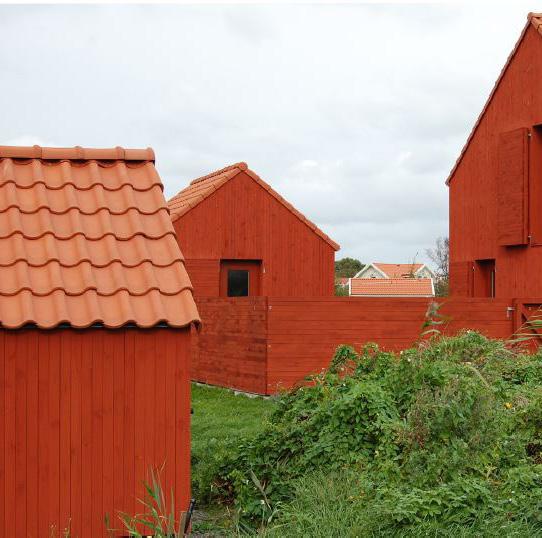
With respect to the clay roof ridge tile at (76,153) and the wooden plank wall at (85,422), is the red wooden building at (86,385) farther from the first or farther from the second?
the clay roof ridge tile at (76,153)

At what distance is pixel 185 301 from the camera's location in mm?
6766

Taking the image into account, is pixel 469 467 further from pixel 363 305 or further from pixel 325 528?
pixel 363 305

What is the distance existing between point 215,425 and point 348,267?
89496 millimetres

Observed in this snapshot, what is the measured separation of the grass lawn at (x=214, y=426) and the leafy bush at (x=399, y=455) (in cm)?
21

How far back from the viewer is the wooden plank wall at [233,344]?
57.9 feet

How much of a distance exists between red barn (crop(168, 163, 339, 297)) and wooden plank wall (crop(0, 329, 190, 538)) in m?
18.1

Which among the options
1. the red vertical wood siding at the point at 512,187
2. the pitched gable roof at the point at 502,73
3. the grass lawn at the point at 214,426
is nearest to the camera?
the grass lawn at the point at 214,426

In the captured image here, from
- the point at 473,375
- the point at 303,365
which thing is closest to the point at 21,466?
the point at 473,375

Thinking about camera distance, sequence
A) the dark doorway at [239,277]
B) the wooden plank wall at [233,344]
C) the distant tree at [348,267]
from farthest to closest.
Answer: the distant tree at [348,267] → the dark doorway at [239,277] → the wooden plank wall at [233,344]

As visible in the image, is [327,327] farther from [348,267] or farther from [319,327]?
[348,267]

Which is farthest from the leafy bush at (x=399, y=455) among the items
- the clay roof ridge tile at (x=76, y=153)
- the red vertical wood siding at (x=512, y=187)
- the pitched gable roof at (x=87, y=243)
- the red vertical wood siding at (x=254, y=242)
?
the red vertical wood siding at (x=254, y=242)

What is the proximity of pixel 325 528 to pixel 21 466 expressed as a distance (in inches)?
87.0

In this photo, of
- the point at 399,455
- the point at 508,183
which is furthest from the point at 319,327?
the point at 399,455

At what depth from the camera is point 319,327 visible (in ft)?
57.5
